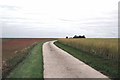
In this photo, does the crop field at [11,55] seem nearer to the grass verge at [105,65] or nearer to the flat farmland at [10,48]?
the flat farmland at [10,48]

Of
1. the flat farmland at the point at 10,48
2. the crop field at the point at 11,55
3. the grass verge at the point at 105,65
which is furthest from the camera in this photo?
the flat farmland at the point at 10,48

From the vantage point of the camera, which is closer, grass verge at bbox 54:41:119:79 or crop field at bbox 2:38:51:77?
grass verge at bbox 54:41:119:79

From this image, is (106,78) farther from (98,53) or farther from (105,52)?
(98,53)

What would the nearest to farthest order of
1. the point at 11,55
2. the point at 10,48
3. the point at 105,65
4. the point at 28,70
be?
the point at 28,70 < the point at 105,65 < the point at 11,55 < the point at 10,48

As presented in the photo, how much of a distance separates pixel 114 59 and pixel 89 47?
355 inches

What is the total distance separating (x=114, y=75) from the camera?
41.2ft

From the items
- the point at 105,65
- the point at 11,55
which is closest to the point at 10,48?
the point at 11,55

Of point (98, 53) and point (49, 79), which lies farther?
point (98, 53)

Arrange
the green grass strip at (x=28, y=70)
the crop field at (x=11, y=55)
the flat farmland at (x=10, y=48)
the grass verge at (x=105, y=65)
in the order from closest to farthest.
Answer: the green grass strip at (x=28, y=70) < the grass verge at (x=105, y=65) < the crop field at (x=11, y=55) < the flat farmland at (x=10, y=48)

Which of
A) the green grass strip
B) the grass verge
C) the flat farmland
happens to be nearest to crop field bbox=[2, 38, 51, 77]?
the flat farmland

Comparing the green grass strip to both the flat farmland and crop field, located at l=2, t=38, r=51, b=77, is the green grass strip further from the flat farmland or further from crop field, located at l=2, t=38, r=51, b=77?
the flat farmland

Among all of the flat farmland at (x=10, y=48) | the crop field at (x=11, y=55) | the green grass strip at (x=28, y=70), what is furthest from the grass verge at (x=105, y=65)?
the flat farmland at (x=10, y=48)

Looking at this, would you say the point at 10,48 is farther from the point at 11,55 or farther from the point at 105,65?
the point at 105,65

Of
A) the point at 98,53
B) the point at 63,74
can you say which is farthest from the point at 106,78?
the point at 98,53
